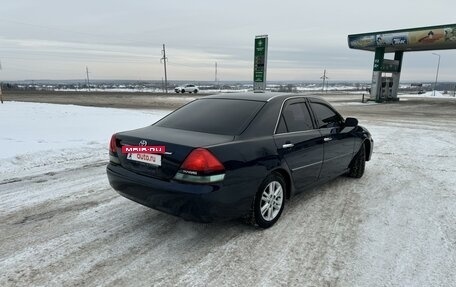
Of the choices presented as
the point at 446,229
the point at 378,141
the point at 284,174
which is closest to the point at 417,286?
the point at 446,229

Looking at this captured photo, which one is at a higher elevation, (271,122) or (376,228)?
(271,122)

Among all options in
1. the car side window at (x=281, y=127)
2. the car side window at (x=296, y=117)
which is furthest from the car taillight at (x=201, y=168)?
the car side window at (x=296, y=117)

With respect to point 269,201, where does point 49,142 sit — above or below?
below

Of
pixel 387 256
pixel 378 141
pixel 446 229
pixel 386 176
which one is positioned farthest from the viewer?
pixel 378 141

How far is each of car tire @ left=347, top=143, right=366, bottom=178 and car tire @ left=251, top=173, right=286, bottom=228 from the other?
2397mm

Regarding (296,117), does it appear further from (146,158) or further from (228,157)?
(146,158)

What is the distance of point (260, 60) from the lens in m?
18.8

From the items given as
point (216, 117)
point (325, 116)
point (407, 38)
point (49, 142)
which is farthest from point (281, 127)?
point (407, 38)

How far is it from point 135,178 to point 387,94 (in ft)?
120

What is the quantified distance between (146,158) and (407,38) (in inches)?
1237

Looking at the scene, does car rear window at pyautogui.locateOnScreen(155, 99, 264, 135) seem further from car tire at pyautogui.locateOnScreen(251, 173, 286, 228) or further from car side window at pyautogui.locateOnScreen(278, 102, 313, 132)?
car tire at pyautogui.locateOnScreen(251, 173, 286, 228)

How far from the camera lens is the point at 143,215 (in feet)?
14.3

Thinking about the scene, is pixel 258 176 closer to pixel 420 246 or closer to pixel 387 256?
pixel 387 256

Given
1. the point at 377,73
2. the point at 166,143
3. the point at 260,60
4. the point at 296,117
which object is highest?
the point at 260,60
